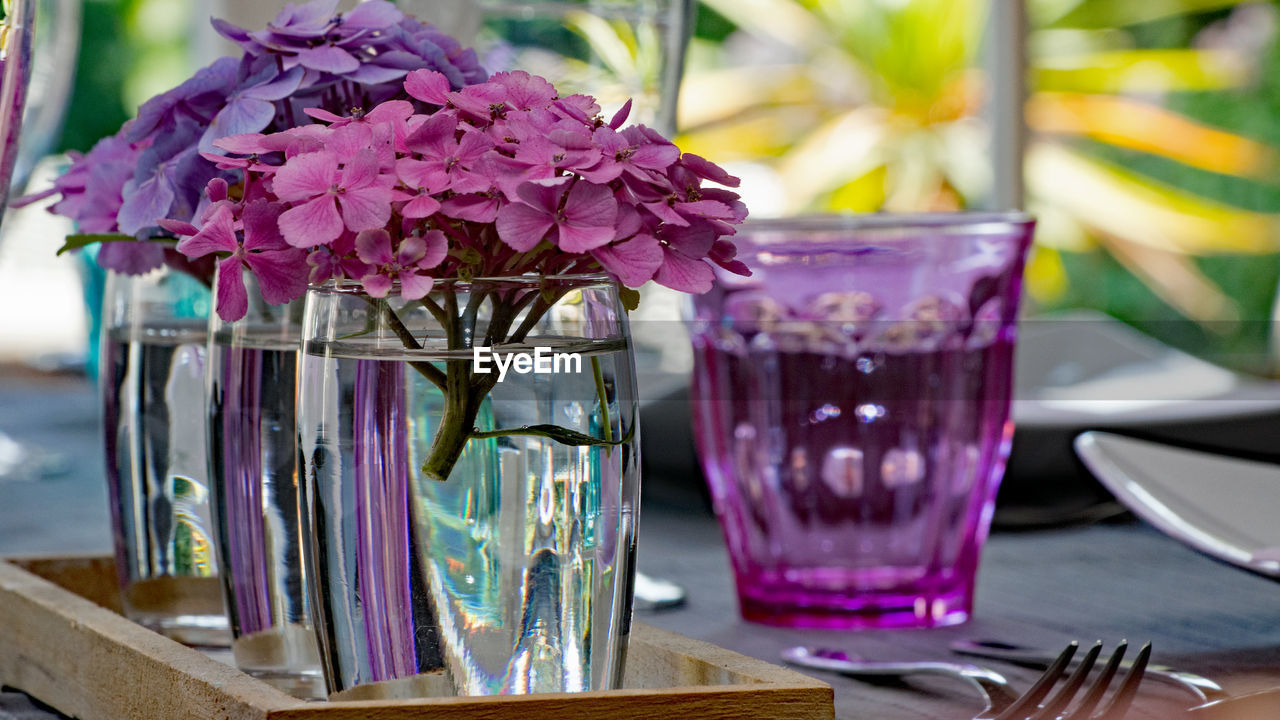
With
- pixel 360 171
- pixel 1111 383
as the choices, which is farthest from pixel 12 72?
pixel 1111 383

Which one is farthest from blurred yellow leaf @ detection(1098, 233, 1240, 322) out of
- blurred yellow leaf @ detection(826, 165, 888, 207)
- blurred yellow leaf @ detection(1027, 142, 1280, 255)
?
blurred yellow leaf @ detection(826, 165, 888, 207)

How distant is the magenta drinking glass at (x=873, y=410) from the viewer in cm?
49

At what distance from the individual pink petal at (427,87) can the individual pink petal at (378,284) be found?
0.16ft

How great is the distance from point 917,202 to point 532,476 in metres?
4.35

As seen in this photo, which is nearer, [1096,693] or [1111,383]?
[1096,693]

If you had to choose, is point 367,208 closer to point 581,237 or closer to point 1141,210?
point 581,237

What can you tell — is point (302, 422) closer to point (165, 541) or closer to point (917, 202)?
point (165, 541)

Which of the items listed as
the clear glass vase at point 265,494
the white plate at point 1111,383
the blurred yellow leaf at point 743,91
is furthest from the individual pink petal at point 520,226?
the blurred yellow leaf at point 743,91

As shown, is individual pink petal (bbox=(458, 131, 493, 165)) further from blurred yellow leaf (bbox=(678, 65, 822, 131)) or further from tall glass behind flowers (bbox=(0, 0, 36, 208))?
blurred yellow leaf (bbox=(678, 65, 822, 131))

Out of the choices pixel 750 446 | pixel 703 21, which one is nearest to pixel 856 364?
pixel 750 446

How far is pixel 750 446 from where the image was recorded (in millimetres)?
502

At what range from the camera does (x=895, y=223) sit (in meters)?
0.49

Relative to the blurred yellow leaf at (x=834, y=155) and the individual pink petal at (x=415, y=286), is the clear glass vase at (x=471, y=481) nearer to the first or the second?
the individual pink petal at (x=415, y=286)
